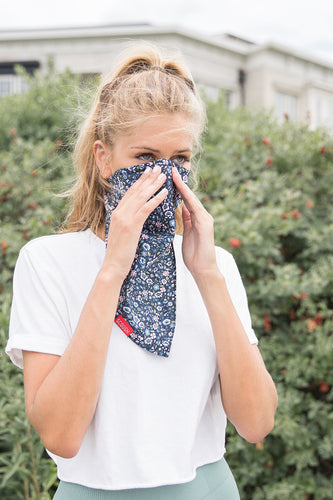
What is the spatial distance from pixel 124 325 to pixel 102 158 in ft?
1.86

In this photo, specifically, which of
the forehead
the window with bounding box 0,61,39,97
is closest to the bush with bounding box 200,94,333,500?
the forehead

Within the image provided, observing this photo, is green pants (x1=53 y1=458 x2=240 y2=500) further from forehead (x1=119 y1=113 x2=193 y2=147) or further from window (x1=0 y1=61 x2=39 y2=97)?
window (x1=0 y1=61 x2=39 y2=97)

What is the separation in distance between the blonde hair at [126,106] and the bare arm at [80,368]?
1.08 ft

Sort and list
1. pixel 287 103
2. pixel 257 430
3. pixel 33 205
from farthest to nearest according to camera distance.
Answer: pixel 287 103, pixel 33 205, pixel 257 430

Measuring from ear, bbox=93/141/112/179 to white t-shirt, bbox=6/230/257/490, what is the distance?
0.26m

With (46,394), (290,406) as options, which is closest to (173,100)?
(46,394)

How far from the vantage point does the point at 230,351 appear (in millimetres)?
1353

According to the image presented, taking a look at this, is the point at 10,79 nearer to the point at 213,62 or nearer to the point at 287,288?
the point at 213,62

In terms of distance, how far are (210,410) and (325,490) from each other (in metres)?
1.82

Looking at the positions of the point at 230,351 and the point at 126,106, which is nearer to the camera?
the point at 230,351

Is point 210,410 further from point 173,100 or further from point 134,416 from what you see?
point 173,100

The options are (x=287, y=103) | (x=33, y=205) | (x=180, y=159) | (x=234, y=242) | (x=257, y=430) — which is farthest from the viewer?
(x=287, y=103)

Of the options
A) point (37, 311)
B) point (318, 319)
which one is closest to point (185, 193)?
point (37, 311)

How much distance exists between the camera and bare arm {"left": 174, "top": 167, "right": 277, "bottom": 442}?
1.35 metres
